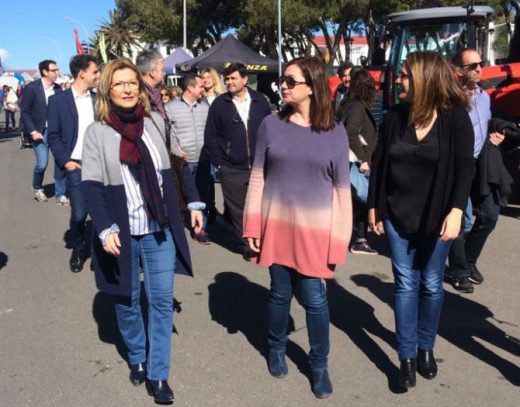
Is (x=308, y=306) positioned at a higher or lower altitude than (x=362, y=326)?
higher

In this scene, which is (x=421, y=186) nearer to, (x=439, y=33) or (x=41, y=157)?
(x=41, y=157)

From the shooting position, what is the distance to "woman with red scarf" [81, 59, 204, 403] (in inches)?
129

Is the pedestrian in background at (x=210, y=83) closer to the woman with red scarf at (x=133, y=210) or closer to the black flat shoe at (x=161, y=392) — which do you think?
the woman with red scarf at (x=133, y=210)

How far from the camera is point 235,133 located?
20.5 ft

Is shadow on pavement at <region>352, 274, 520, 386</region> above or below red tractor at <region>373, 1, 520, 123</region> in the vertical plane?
below

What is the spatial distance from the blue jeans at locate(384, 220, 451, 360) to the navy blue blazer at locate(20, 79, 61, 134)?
705 centimetres

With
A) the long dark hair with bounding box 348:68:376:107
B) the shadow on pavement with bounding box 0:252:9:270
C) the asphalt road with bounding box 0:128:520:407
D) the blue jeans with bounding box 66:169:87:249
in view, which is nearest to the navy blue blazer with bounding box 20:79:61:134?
the shadow on pavement with bounding box 0:252:9:270

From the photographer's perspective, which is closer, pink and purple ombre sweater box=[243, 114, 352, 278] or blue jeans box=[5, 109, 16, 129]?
Answer: pink and purple ombre sweater box=[243, 114, 352, 278]

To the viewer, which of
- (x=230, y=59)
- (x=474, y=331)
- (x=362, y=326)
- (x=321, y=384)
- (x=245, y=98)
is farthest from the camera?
(x=230, y=59)

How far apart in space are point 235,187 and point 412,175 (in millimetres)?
3055

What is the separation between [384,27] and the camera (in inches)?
447

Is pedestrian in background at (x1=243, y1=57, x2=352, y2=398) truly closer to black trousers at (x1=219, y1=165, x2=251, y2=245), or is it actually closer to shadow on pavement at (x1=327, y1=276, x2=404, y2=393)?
shadow on pavement at (x1=327, y1=276, x2=404, y2=393)

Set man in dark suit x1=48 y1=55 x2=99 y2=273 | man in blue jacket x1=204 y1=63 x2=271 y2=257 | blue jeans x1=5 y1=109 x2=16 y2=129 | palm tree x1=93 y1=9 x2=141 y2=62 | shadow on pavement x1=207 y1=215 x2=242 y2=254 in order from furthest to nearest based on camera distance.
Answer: palm tree x1=93 y1=9 x2=141 y2=62, blue jeans x1=5 y1=109 x2=16 y2=129, shadow on pavement x1=207 y1=215 x2=242 y2=254, man in blue jacket x1=204 y1=63 x2=271 y2=257, man in dark suit x1=48 y1=55 x2=99 y2=273

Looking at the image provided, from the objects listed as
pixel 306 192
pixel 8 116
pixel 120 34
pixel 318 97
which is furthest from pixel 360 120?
pixel 120 34
